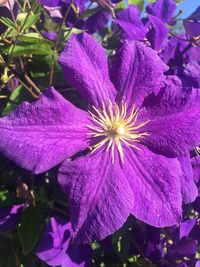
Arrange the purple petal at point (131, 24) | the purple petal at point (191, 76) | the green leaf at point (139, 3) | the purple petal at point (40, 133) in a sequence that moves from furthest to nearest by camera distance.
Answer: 1. the green leaf at point (139, 3)
2. the purple petal at point (131, 24)
3. the purple petal at point (191, 76)
4. the purple petal at point (40, 133)

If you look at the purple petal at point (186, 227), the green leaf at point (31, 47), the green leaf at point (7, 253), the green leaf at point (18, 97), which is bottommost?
the green leaf at point (7, 253)

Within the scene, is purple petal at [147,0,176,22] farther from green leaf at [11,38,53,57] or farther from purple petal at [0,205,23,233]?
purple petal at [0,205,23,233]

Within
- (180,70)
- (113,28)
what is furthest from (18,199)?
(113,28)

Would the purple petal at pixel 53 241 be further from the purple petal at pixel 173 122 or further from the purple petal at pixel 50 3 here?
the purple petal at pixel 50 3

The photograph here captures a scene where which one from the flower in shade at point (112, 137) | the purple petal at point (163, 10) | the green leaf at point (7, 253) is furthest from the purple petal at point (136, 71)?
the green leaf at point (7, 253)

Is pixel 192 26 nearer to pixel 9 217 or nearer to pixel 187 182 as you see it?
pixel 187 182

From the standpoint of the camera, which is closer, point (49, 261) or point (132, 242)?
point (49, 261)

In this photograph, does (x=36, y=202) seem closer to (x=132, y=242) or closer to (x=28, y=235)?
(x=28, y=235)
